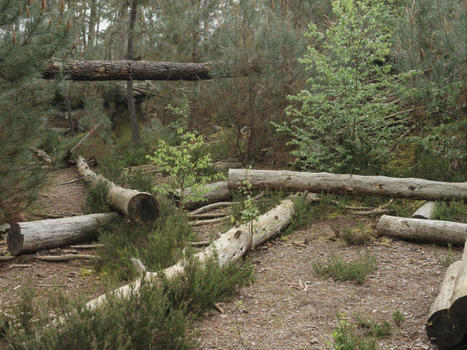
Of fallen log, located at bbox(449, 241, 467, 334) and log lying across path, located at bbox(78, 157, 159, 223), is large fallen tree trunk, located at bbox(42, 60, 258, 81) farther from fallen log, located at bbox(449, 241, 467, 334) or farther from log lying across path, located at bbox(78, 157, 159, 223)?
fallen log, located at bbox(449, 241, 467, 334)

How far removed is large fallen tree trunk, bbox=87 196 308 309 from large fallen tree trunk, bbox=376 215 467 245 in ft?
4.91

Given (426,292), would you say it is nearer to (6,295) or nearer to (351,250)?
(351,250)

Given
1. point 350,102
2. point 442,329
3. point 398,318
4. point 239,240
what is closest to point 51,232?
point 239,240

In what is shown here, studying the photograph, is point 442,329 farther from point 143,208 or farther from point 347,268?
point 143,208

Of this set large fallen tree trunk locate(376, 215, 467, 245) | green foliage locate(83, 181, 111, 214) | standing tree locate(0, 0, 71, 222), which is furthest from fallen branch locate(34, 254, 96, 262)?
large fallen tree trunk locate(376, 215, 467, 245)

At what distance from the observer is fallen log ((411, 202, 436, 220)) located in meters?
5.83

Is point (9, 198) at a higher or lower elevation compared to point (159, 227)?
higher

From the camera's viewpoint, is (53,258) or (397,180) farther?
(397,180)

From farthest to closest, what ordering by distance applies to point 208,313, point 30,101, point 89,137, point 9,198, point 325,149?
point 89,137 < point 325,149 < point 9,198 < point 30,101 < point 208,313

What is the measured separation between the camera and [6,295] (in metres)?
4.29

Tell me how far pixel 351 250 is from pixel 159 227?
2774 millimetres

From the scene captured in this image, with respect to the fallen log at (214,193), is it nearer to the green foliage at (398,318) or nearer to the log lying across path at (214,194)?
the log lying across path at (214,194)

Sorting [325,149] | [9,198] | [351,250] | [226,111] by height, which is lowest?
[351,250]

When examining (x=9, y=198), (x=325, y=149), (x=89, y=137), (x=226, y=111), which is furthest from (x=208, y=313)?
(x=89, y=137)
